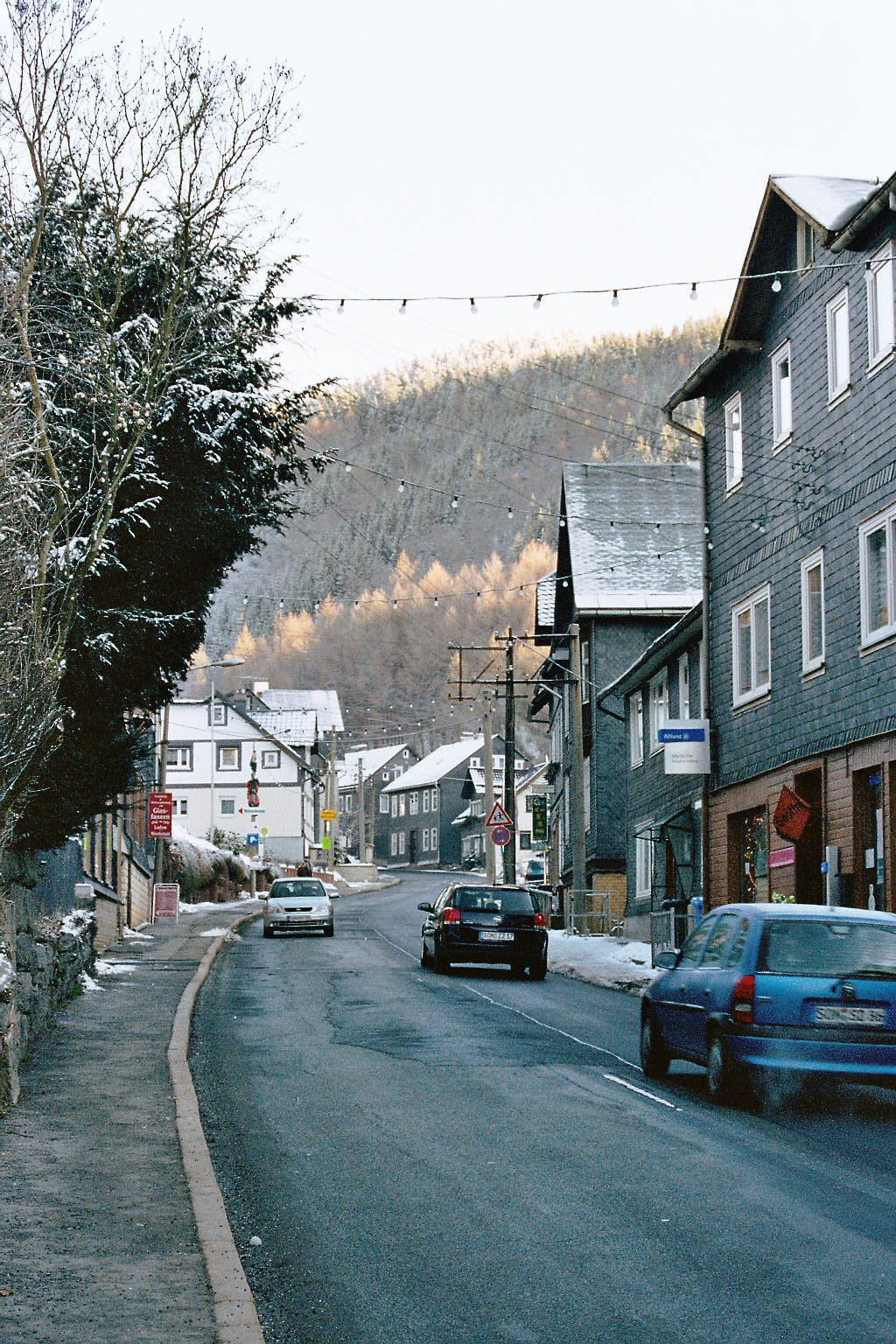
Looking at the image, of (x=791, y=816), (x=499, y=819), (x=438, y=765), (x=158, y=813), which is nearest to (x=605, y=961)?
(x=791, y=816)

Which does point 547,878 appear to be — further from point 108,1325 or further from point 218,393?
point 108,1325

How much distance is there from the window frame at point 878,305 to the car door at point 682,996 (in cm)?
1052

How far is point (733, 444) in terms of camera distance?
28953mm

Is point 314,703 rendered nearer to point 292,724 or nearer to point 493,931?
point 292,724

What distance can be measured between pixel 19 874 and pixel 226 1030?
9.78 feet

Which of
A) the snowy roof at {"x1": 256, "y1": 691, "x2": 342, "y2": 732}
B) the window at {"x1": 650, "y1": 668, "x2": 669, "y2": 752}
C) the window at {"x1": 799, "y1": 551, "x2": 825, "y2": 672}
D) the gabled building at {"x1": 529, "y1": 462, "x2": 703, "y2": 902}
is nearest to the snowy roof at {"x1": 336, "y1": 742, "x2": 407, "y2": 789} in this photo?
the snowy roof at {"x1": 256, "y1": 691, "x2": 342, "y2": 732}

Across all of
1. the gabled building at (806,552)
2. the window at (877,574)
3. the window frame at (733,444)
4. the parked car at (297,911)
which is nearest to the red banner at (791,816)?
the gabled building at (806,552)

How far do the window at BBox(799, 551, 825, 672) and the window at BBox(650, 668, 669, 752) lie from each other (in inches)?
427

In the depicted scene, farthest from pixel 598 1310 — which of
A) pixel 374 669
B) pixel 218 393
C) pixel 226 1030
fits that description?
pixel 374 669

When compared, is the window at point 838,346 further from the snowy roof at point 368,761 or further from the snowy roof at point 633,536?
the snowy roof at point 368,761

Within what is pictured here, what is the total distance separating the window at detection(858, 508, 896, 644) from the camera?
21453 millimetres

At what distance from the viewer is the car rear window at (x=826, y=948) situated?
39.4 ft

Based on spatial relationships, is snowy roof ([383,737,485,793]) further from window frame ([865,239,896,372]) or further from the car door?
the car door

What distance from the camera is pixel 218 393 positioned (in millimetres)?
20297
